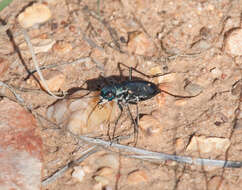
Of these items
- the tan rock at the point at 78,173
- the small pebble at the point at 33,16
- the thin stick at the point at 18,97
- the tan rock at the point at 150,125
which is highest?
the small pebble at the point at 33,16

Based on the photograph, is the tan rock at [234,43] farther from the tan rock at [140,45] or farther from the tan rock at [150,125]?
the tan rock at [150,125]

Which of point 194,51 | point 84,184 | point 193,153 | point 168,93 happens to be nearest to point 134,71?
point 168,93

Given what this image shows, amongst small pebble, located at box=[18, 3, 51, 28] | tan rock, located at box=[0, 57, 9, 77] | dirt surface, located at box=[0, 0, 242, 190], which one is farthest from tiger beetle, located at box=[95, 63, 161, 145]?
small pebble, located at box=[18, 3, 51, 28]

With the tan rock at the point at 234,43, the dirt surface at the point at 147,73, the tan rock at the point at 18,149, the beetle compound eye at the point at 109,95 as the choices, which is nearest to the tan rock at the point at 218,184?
the dirt surface at the point at 147,73

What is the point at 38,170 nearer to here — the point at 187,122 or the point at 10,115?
A: the point at 10,115

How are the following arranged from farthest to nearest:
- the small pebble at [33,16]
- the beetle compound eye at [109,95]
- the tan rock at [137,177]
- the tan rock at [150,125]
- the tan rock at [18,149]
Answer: the small pebble at [33,16] < the beetle compound eye at [109,95] < the tan rock at [150,125] < the tan rock at [137,177] < the tan rock at [18,149]

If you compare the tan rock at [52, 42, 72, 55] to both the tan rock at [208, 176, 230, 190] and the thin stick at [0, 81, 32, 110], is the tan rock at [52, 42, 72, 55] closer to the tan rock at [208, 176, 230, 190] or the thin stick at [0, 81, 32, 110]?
the thin stick at [0, 81, 32, 110]
